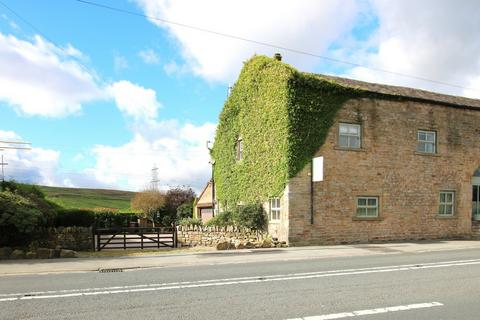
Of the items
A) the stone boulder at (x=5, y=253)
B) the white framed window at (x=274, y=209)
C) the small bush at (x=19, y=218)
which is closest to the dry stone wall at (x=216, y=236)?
the white framed window at (x=274, y=209)

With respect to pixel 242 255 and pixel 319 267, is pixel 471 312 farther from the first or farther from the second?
pixel 242 255

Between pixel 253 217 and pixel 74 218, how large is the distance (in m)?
8.22

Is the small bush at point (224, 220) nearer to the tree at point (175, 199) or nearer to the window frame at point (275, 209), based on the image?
the window frame at point (275, 209)

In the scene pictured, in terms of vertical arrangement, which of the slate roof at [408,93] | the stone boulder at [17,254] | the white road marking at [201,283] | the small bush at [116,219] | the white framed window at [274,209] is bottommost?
the small bush at [116,219]

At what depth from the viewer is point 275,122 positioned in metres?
21.1

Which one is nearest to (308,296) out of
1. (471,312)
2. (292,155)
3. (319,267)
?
(471,312)

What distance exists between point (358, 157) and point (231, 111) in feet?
29.7

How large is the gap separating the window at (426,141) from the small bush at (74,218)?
16.4 meters

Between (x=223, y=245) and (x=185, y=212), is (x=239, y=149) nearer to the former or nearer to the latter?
(x=223, y=245)

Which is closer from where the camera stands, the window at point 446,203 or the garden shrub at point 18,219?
the garden shrub at point 18,219

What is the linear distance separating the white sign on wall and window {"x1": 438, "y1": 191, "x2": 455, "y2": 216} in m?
8.34

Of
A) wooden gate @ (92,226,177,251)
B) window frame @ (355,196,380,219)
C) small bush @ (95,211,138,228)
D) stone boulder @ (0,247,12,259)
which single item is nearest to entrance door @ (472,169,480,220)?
window frame @ (355,196,380,219)

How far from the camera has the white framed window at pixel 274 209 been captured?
2083cm

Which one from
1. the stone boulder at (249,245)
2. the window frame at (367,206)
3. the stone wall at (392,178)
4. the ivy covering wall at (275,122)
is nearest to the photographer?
the stone boulder at (249,245)
